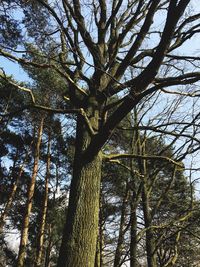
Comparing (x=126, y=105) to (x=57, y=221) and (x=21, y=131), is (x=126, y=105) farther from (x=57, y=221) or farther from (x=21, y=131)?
(x=21, y=131)

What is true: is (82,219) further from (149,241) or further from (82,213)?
(149,241)

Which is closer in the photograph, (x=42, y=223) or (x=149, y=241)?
(x=149, y=241)

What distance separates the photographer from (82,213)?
140 inches

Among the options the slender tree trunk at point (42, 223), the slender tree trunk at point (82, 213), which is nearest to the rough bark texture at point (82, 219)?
the slender tree trunk at point (82, 213)

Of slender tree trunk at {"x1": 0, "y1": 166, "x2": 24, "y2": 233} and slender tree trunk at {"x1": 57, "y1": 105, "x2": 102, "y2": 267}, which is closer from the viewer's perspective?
slender tree trunk at {"x1": 57, "y1": 105, "x2": 102, "y2": 267}

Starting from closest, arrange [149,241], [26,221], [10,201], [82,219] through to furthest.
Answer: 1. [82,219]
2. [149,241]
3. [26,221]
4. [10,201]

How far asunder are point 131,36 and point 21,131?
11007mm

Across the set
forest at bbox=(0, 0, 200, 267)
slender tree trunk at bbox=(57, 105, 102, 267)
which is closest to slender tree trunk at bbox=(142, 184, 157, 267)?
forest at bbox=(0, 0, 200, 267)

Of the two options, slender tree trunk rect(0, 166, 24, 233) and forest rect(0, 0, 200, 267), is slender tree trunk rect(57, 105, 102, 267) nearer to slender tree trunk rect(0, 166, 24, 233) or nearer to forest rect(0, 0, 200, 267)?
forest rect(0, 0, 200, 267)

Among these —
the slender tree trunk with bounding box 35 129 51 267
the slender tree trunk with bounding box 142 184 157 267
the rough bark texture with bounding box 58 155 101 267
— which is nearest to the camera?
the rough bark texture with bounding box 58 155 101 267

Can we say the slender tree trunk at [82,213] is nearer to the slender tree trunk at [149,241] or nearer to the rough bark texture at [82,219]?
the rough bark texture at [82,219]

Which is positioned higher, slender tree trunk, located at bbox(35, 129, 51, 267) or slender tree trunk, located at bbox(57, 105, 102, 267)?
slender tree trunk, located at bbox(35, 129, 51, 267)

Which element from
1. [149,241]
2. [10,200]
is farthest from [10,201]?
[149,241]

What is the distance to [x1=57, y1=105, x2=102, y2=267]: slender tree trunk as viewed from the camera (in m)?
3.34
